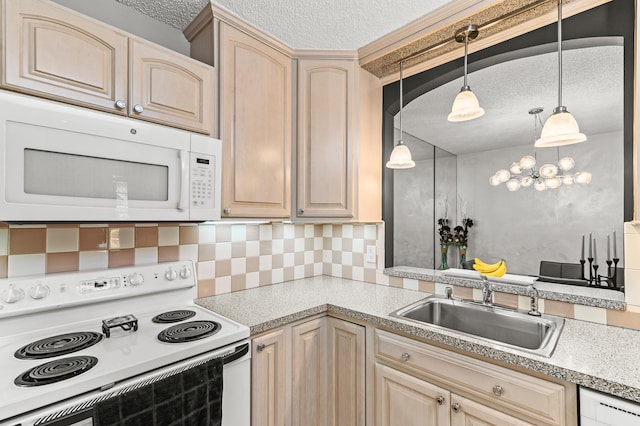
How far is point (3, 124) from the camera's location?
945mm

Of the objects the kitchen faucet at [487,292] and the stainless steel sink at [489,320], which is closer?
the stainless steel sink at [489,320]

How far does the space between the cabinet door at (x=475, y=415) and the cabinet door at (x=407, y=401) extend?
0.11 ft

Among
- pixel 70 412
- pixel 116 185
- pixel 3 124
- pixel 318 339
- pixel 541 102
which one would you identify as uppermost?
pixel 541 102

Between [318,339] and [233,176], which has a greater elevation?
[233,176]

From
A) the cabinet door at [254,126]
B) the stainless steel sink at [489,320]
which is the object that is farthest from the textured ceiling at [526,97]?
the stainless steel sink at [489,320]

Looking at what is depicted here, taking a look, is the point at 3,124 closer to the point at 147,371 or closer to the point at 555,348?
the point at 147,371

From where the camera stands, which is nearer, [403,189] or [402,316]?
[402,316]

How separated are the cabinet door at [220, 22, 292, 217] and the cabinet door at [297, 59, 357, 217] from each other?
95 mm

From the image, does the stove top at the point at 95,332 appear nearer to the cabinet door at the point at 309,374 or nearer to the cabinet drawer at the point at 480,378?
the cabinet door at the point at 309,374

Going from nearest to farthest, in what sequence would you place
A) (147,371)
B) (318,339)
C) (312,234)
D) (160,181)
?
(147,371) < (160,181) < (318,339) < (312,234)

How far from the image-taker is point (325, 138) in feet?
6.14

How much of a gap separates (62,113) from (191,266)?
90cm

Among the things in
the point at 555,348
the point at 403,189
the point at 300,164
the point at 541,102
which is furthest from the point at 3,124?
the point at 403,189

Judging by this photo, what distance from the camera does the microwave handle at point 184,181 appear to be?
52.6 inches
